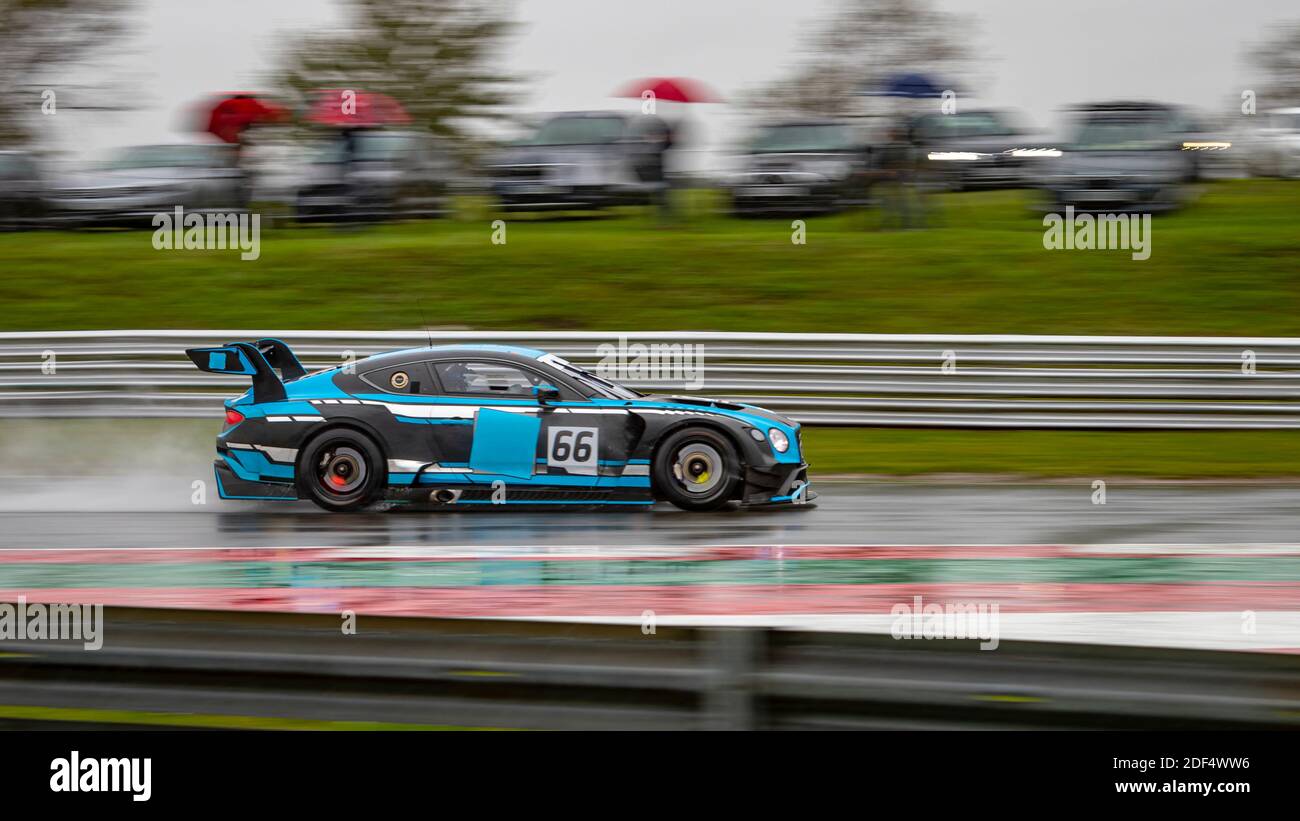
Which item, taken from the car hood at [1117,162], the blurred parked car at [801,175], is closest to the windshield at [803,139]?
the blurred parked car at [801,175]

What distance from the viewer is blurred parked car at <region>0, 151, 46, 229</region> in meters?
20.6

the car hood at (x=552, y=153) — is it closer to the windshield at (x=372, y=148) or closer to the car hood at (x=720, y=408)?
the windshield at (x=372, y=148)

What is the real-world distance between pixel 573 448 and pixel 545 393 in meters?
0.40

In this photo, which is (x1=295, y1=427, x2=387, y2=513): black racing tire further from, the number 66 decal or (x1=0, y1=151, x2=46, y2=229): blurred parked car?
(x1=0, y1=151, x2=46, y2=229): blurred parked car

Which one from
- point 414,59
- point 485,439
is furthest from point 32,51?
point 485,439

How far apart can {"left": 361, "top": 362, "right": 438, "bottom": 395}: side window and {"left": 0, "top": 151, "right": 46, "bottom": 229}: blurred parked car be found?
13443 millimetres

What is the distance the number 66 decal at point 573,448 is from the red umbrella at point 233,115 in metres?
11.1

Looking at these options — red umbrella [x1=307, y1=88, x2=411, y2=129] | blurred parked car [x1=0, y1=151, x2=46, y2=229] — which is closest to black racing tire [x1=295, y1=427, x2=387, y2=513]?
red umbrella [x1=307, y1=88, x2=411, y2=129]

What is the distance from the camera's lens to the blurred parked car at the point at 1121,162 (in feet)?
60.5

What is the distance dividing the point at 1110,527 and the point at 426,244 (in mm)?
11557

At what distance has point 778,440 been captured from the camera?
9195 millimetres
